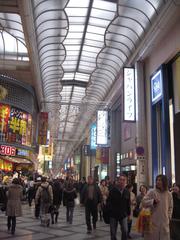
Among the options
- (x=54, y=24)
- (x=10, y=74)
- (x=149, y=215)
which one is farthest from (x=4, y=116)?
(x=149, y=215)

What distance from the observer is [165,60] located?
1335cm

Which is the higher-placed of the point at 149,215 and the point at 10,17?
the point at 10,17

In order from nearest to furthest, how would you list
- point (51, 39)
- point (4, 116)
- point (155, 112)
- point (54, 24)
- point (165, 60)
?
point (165, 60)
point (155, 112)
point (54, 24)
point (51, 39)
point (4, 116)

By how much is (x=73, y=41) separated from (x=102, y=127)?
7517mm

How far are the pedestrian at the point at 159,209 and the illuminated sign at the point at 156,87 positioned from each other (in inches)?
373

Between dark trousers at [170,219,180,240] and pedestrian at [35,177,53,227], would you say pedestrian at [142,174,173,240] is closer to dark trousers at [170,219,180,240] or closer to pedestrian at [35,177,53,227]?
dark trousers at [170,219,180,240]

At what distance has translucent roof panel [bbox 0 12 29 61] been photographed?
1767cm

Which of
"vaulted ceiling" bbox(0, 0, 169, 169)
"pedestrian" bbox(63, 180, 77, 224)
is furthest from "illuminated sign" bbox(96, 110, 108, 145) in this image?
"pedestrian" bbox(63, 180, 77, 224)

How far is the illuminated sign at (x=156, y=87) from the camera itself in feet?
44.7

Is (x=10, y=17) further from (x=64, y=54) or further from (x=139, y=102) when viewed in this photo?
(x=139, y=102)

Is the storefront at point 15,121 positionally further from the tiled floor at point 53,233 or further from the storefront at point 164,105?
the tiled floor at point 53,233

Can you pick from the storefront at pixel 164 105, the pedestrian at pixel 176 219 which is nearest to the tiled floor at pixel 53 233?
the pedestrian at pixel 176 219

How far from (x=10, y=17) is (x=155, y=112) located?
29.4ft

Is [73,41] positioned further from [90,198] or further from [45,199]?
[90,198]
